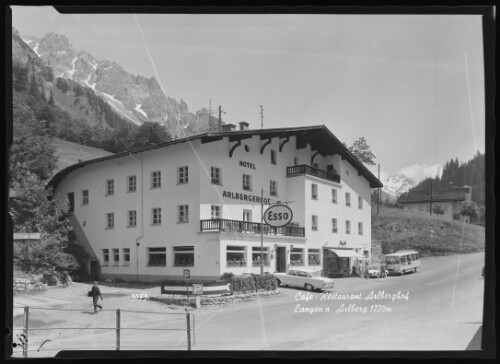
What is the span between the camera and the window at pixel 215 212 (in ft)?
20.7

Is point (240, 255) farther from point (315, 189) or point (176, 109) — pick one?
point (176, 109)

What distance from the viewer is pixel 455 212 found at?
19.7 feet

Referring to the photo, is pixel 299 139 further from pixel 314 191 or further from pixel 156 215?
pixel 156 215

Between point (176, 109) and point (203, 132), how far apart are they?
1.20 ft

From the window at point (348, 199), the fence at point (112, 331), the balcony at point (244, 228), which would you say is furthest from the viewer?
the window at point (348, 199)

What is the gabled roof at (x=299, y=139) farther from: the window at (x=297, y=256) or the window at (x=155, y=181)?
the window at (x=297, y=256)

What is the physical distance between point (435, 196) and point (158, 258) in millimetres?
3026

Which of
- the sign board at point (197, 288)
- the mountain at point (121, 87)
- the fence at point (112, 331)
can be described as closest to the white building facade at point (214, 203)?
the sign board at point (197, 288)

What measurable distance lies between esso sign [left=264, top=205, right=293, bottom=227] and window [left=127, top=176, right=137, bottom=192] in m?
1.47

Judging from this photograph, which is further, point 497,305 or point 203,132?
point 203,132

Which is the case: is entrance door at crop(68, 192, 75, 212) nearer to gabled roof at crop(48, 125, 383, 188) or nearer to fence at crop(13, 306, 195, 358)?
gabled roof at crop(48, 125, 383, 188)

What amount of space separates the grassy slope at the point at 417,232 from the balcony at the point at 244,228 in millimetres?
897

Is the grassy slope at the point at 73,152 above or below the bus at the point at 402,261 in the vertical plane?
above

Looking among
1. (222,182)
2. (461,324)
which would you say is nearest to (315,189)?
(222,182)
